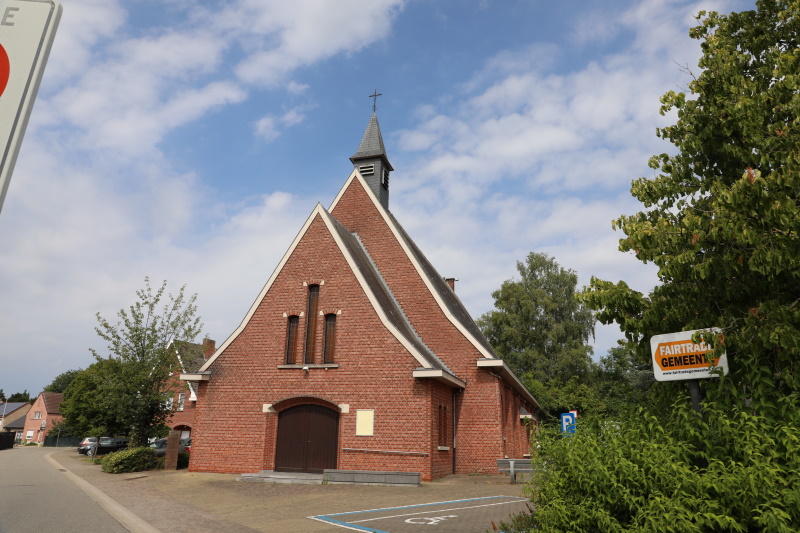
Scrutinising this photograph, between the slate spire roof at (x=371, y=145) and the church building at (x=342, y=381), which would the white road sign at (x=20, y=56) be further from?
the slate spire roof at (x=371, y=145)

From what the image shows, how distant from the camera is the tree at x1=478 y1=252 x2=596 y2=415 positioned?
47.9 meters

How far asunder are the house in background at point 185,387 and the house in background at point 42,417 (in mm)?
58221

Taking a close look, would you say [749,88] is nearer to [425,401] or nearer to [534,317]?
[425,401]

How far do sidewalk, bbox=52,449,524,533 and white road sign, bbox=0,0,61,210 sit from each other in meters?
9.40

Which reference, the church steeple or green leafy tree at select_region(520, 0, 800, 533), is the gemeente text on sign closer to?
green leafy tree at select_region(520, 0, 800, 533)

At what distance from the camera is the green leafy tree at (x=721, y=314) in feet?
15.6

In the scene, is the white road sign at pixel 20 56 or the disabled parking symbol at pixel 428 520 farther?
the disabled parking symbol at pixel 428 520

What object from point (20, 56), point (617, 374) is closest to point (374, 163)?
point (20, 56)

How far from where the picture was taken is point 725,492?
4617 mm

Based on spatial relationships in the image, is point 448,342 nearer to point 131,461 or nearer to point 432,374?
point 432,374

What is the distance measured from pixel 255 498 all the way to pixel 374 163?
18.3 meters

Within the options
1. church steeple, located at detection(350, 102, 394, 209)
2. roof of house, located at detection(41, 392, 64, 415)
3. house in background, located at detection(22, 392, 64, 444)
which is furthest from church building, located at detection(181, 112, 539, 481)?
roof of house, located at detection(41, 392, 64, 415)

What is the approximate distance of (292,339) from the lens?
2025cm

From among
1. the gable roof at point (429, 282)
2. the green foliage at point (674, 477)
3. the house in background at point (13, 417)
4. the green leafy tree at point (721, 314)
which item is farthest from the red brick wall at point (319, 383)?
the house in background at point (13, 417)
